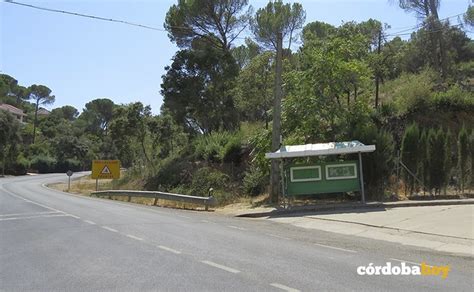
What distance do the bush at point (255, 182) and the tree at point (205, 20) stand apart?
16.5 m

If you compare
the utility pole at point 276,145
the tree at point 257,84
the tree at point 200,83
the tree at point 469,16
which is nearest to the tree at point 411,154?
the utility pole at point 276,145

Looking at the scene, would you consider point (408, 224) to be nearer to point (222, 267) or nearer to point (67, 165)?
point (222, 267)

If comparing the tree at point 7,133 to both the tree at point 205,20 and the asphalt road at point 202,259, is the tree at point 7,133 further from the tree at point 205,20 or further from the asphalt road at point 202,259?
the asphalt road at point 202,259

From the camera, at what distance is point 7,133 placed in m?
78.1

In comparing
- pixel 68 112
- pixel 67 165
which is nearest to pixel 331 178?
pixel 67 165

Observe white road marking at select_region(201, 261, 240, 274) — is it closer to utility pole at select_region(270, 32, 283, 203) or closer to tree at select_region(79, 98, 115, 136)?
utility pole at select_region(270, 32, 283, 203)

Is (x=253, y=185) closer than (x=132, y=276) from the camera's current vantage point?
No

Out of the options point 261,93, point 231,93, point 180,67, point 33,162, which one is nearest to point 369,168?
point 261,93

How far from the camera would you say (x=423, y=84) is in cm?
2445

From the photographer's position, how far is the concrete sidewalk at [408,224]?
11.2 meters

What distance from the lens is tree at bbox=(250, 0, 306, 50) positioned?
3953 centimetres

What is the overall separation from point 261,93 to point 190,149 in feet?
23.9

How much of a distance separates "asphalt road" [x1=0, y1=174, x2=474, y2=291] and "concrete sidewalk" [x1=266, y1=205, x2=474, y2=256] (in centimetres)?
87

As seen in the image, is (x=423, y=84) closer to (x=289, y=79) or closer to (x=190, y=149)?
(x=289, y=79)
